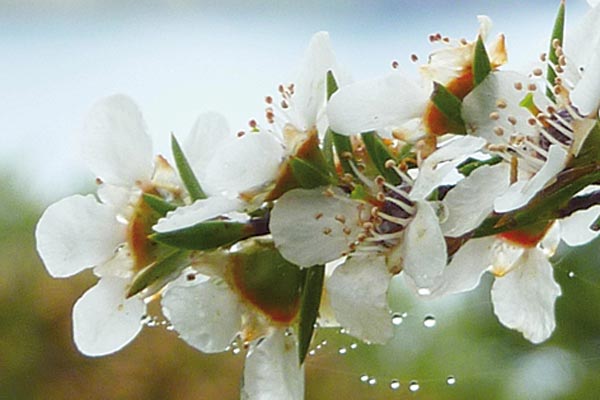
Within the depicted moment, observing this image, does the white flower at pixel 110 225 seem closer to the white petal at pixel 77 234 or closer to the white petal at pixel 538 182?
the white petal at pixel 77 234

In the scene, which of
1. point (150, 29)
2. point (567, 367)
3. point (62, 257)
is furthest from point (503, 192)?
point (150, 29)

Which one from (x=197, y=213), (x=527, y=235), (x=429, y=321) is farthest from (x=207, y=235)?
(x=429, y=321)

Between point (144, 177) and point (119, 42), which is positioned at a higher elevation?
point (144, 177)

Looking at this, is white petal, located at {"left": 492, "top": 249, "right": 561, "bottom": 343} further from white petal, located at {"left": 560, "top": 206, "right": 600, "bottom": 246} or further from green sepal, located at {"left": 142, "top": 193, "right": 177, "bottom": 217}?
green sepal, located at {"left": 142, "top": 193, "right": 177, "bottom": 217}

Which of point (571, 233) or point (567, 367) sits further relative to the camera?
point (567, 367)

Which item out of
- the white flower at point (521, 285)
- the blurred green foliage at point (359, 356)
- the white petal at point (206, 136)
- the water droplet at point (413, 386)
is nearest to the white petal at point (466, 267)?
the white flower at point (521, 285)

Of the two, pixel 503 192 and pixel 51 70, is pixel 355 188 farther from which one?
pixel 51 70

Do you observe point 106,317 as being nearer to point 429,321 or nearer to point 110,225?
point 110,225
